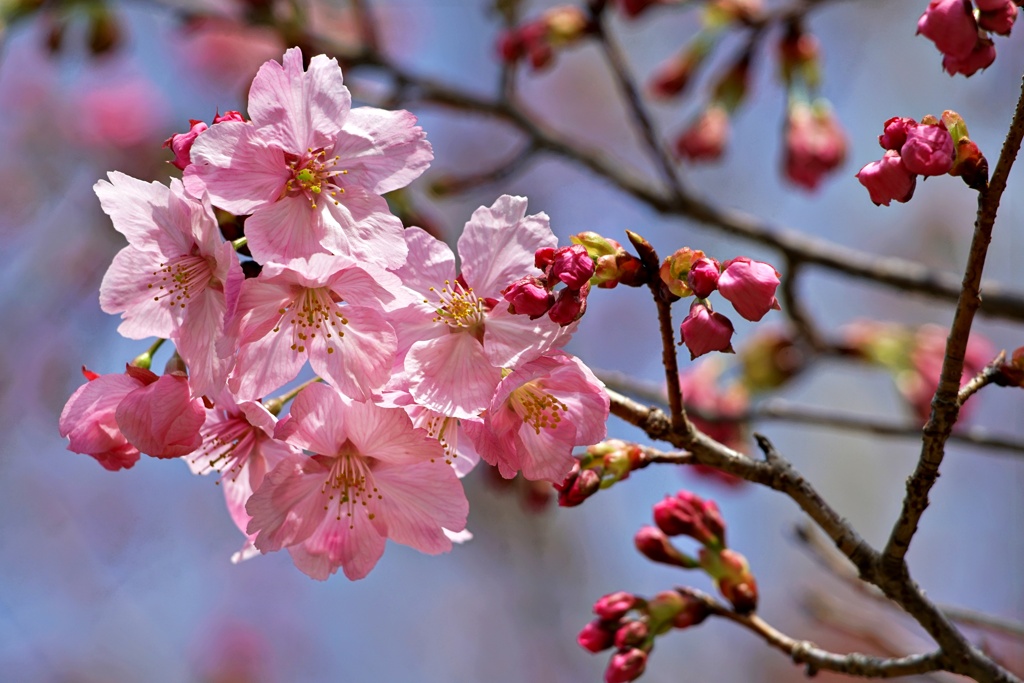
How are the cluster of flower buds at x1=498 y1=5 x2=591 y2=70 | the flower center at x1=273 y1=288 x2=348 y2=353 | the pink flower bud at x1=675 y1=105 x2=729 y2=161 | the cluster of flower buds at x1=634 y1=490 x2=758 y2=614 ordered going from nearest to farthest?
the flower center at x1=273 y1=288 x2=348 y2=353 → the cluster of flower buds at x1=634 y1=490 x2=758 y2=614 → the cluster of flower buds at x1=498 y1=5 x2=591 y2=70 → the pink flower bud at x1=675 y1=105 x2=729 y2=161

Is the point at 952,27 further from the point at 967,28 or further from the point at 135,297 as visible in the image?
the point at 135,297

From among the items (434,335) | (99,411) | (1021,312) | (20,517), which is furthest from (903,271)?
(20,517)

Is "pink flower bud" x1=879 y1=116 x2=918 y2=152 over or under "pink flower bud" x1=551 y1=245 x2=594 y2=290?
over

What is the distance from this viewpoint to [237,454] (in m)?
1.46

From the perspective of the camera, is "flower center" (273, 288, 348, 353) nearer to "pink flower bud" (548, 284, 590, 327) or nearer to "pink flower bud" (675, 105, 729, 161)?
"pink flower bud" (548, 284, 590, 327)

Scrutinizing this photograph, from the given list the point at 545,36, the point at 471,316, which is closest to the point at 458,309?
the point at 471,316

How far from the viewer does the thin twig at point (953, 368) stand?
112 centimetres

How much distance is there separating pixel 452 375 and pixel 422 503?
0.76ft

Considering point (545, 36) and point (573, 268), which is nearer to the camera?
point (573, 268)

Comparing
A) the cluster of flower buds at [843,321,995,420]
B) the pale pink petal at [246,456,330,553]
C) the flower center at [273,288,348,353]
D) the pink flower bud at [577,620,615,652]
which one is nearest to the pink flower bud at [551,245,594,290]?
the flower center at [273,288,348,353]

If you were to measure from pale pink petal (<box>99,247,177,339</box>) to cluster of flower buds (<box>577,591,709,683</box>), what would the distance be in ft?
2.80

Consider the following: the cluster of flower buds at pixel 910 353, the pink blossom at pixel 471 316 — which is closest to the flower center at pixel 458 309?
the pink blossom at pixel 471 316

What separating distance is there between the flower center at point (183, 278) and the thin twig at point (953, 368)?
3.34 feet

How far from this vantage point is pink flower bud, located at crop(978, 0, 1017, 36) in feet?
4.46
